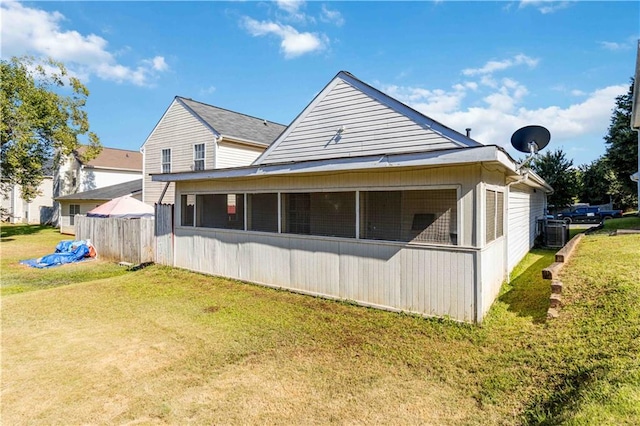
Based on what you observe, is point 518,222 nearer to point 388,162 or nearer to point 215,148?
point 388,162

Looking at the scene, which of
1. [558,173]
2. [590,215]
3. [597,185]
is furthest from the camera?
[597,185]

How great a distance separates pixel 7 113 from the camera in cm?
1884

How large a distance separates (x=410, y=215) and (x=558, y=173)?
28356 mm

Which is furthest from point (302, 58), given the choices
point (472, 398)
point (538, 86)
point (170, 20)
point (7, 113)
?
point (7, 113)

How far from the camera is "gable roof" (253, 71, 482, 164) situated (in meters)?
7.62

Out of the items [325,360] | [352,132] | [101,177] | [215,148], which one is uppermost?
[101,177]

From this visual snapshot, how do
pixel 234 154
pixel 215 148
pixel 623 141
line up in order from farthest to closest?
pixel 623 141, pixel 234 154, pixel 215 148

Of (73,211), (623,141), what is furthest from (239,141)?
(623,141)

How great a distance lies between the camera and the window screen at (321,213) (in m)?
6.54

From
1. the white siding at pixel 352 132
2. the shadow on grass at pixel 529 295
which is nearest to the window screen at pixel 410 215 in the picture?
the shadow on grass at pixel 529 295

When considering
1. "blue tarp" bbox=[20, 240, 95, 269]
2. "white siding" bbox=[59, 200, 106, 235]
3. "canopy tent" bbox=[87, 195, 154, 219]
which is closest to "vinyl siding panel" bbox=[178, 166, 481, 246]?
"blue tarp" bbox=[20, 240, 95, 269]

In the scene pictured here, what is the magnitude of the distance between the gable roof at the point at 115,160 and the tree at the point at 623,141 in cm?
3534

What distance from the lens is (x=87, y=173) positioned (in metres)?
26.2

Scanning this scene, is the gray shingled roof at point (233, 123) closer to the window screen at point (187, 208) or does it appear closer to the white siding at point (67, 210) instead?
the window screen at point (187, 208)
